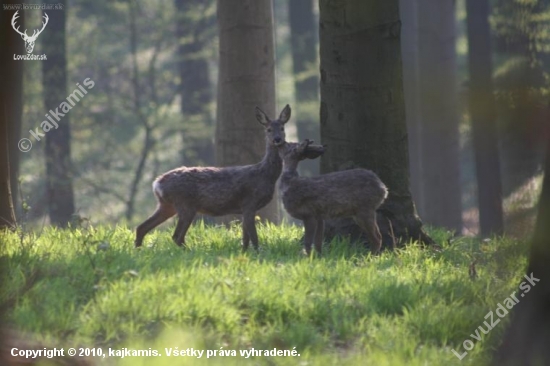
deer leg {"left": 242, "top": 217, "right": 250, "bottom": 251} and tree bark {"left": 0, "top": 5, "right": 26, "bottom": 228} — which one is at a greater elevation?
tree bark {"left": 0, "top": 5, "right": 26, "bottom": 228}

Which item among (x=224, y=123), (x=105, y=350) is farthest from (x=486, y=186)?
(x=105, y=350)

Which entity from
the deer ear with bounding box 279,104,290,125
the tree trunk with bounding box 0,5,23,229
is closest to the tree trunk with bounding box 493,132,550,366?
the deer ear with bounding box 279,104,290,125

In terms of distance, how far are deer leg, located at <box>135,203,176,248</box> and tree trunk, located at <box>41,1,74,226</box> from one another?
19934 mm

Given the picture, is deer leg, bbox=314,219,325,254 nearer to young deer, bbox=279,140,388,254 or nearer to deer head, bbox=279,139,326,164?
young deer, bbox=279,140,388,254

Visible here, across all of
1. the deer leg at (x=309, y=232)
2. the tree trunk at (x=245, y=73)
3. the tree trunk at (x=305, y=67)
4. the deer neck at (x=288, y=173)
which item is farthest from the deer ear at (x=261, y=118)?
the tree trunk at (x=305, y=67)

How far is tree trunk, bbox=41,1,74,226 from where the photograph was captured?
1239 inches

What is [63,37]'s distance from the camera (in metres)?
31.0

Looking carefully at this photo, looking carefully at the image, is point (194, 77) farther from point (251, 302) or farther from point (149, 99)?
point (251, 302)

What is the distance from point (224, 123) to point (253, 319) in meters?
7.94

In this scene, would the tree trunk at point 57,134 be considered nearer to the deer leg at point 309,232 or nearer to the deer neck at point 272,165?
the deer neck at point 272,165

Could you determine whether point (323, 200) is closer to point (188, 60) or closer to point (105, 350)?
point (105, 350)

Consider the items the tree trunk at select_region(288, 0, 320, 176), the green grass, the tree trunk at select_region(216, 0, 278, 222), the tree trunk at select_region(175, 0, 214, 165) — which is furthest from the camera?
the tree trunk at select_region(288, 0, 320, 176)

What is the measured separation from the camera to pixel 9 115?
21.1 m

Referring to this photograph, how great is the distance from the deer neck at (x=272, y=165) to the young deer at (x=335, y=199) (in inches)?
15.3
